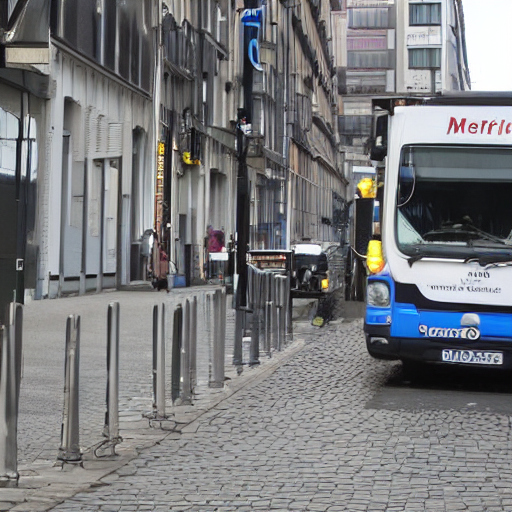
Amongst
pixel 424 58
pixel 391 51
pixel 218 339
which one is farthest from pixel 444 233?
pixel 391 51

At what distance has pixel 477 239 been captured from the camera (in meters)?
12.8

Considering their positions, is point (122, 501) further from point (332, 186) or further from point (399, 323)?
point (332, 186)

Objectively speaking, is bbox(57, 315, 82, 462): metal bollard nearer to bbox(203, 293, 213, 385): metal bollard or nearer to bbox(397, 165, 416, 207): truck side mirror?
bbox(203, 293, 213, 385): metal bollard

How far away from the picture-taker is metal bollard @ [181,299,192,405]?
10.9 meters

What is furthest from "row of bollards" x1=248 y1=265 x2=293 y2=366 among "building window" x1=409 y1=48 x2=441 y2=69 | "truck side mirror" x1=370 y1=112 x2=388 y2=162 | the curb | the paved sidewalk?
"building window" x1=409 y1=48 x2=441 y2=69

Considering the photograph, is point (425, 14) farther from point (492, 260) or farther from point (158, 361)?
point (158, 361)

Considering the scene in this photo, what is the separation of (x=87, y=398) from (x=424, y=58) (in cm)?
11230

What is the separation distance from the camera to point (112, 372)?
844 cm

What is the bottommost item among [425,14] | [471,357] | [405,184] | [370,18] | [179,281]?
[471,357]

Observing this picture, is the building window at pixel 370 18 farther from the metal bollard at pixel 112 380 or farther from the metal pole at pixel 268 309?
the metal bollard at pixel 112 380

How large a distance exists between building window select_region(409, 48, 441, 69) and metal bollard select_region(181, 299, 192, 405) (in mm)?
112048

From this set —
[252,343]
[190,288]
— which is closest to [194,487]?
[252,343]

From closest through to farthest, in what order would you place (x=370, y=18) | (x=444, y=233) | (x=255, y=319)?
(x=444, y=233) → (x=255, y=319) → (x=370, y=18)

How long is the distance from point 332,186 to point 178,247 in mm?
54384
